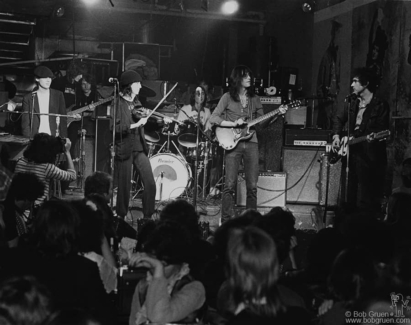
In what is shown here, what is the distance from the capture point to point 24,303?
2840 mm

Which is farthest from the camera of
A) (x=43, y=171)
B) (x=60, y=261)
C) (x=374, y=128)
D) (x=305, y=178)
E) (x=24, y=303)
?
(x=305, y=178)

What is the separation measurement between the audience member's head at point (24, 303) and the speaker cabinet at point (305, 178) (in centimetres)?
801

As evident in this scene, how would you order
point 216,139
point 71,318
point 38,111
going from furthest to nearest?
point 38,111 → point 216,139 → point 71,318

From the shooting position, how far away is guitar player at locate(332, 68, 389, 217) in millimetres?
8633

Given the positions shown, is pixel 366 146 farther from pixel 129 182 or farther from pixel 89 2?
pixel 89 2

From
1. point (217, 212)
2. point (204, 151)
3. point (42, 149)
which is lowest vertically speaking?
point (217, 212)

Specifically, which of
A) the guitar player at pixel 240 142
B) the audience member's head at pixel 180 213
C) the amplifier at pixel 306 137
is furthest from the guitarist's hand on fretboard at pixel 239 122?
the audience member's head at pixel 180 213

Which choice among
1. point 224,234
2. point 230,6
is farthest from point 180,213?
point 230,6

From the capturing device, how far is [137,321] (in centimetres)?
377

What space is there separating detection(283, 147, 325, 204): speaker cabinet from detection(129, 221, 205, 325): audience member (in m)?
6.80

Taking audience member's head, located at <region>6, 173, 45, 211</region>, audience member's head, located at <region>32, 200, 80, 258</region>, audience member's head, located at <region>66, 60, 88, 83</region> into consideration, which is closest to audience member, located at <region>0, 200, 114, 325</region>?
audience member's head, located at <region>32, 200, 80, 258</region>

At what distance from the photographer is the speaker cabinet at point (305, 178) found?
1066 centimetres

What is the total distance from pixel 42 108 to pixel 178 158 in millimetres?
2403

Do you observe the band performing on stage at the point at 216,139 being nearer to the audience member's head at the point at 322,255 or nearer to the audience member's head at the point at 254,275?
the audience member's head at the point at 322,255
